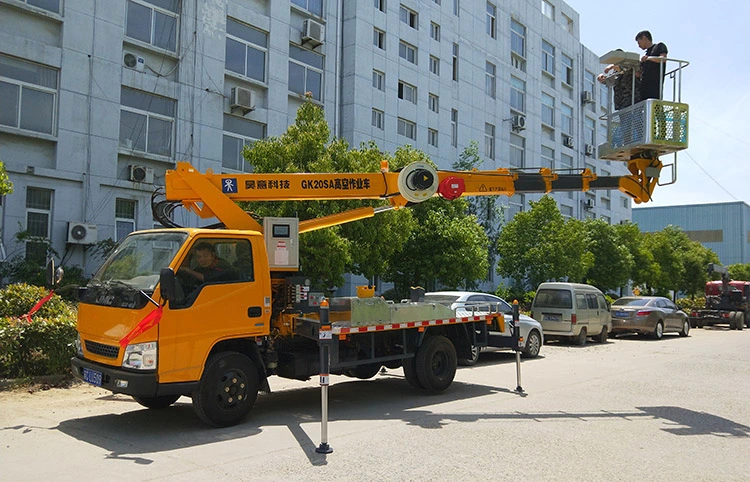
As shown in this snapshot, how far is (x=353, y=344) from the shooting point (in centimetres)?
912

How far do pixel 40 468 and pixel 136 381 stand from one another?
1.27 m

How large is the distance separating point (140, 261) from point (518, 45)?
38046 mm

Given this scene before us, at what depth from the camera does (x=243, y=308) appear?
782 cm

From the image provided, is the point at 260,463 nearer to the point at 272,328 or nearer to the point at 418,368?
the point at 272,328

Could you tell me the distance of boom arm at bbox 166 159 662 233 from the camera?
8875 millimetres

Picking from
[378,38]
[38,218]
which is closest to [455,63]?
[378,38]

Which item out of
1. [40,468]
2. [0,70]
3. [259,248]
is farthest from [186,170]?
[0,70]

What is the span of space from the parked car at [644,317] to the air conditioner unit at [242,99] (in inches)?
600

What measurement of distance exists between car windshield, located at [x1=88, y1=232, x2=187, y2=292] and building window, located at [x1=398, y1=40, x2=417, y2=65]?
24.6 m

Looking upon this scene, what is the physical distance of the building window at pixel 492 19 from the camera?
3816 cm

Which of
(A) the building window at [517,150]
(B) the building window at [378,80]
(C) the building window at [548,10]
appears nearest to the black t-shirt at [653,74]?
(B) the building window at [378,80]

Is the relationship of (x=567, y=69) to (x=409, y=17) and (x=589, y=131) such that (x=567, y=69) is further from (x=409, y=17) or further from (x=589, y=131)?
(x=409, y=17)

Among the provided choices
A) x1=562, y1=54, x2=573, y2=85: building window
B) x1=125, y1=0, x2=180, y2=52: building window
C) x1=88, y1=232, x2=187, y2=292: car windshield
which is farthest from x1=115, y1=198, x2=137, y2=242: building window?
x1=562, y1=54, x2=573, y2=85: building window

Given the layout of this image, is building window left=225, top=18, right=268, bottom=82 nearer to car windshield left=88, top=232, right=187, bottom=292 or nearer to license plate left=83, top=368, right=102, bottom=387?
car windshield left=88, top=232, right=187, bottom=292
